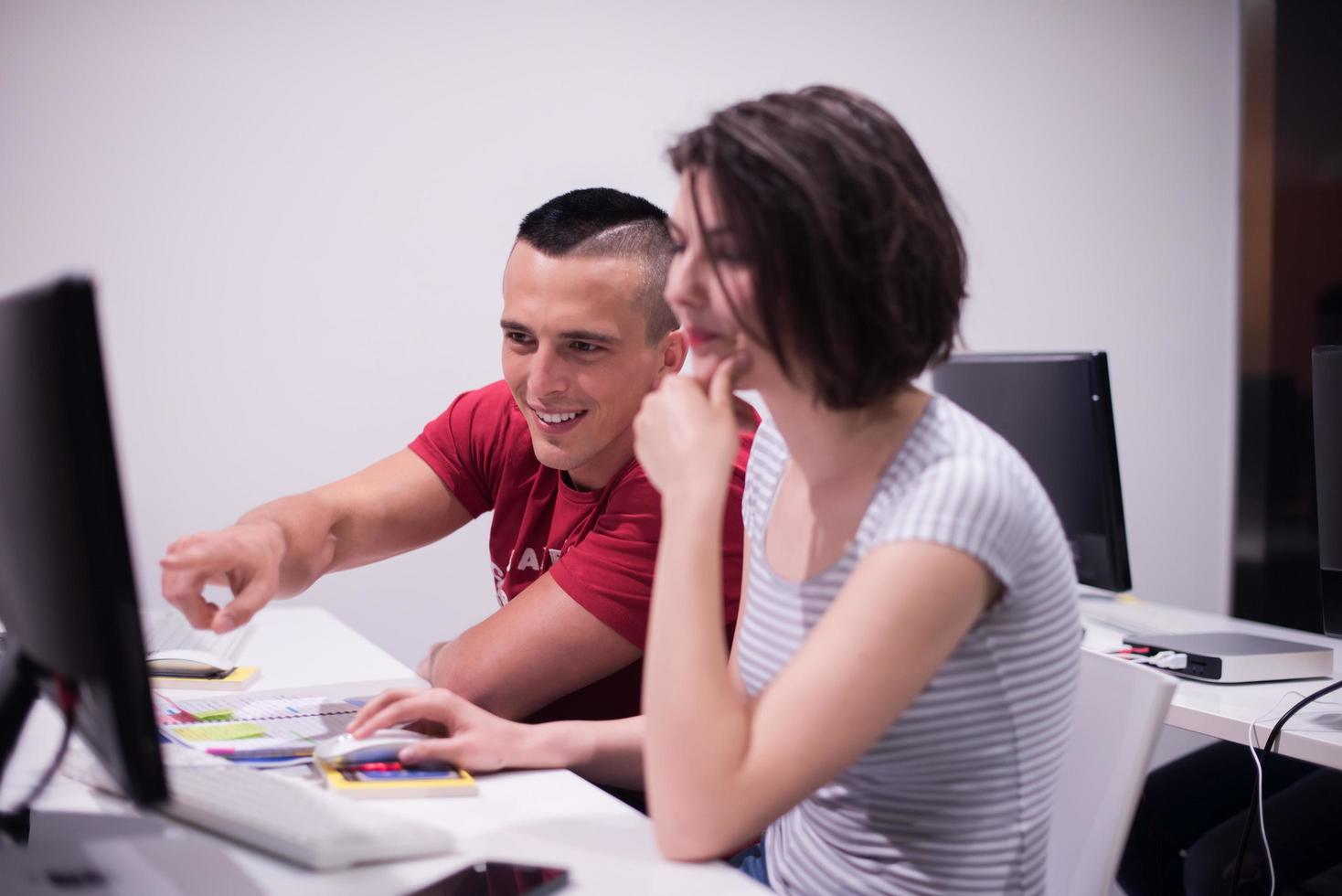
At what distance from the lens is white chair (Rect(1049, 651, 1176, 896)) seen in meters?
1.07

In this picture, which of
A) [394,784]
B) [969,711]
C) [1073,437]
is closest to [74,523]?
[394,784]

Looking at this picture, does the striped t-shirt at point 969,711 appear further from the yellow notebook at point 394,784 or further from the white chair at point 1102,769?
the yellow notebook at point 394,784

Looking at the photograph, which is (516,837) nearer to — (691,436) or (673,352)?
(691,436)

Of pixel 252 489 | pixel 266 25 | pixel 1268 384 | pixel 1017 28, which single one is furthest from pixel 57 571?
pixel 1268 384

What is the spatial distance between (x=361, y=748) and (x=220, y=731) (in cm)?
24

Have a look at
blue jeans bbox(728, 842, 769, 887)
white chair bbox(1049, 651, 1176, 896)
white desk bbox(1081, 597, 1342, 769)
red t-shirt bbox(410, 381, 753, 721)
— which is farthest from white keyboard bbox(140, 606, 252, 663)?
white desk bbox(1081, 597, 1342, 769)

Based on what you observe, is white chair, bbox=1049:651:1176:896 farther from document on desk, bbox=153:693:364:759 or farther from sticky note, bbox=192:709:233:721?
sticky note, bbox=192:709:233:721

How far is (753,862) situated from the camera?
4.05 feet

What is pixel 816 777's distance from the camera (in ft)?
2.91

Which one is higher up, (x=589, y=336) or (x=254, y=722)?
(x=589, y=336)

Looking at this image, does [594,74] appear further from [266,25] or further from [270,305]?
[270,305]

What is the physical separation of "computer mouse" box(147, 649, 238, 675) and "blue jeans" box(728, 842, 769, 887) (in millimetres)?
775

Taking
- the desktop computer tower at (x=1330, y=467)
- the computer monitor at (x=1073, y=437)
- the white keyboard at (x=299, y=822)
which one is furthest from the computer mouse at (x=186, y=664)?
the desktop computer tower at (x=1330, y=467)

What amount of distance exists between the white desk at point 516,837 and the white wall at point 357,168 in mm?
1599
